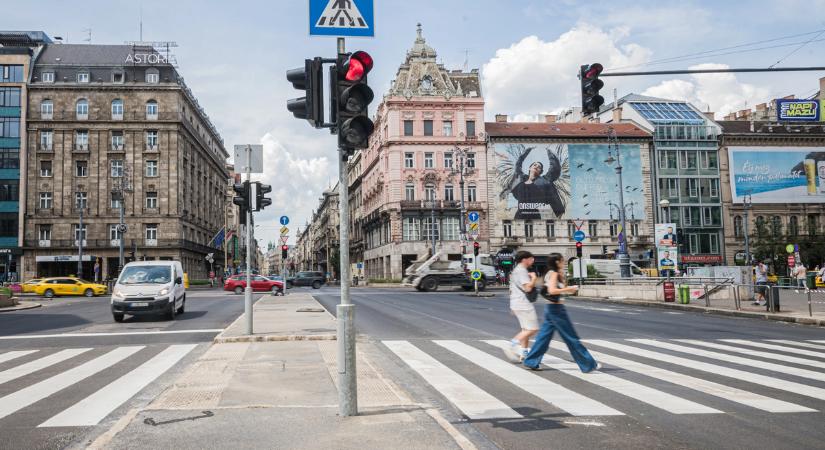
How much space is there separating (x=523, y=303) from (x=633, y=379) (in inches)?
73.2

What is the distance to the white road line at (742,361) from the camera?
28.3ft

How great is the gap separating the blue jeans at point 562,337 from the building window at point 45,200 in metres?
66.0

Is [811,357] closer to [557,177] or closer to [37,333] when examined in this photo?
[37,333]

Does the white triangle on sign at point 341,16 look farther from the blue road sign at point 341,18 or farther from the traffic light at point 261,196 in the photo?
the traffic light at point 261,196

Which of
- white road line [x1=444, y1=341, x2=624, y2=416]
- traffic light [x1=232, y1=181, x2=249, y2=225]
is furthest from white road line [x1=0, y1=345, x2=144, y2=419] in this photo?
white road line [x1=444, y1=341, x2=624, y2=416]

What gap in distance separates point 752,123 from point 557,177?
23.3 meters

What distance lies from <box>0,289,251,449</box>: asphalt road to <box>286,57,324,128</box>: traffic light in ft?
10.9

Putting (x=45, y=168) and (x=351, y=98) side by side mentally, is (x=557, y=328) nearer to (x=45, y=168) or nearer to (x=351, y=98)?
(x=351, y=98)

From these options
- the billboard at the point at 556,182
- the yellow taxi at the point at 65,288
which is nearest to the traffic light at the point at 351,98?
the yellow taxi at the point at 65,288

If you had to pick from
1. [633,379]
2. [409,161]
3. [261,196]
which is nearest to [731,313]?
[633,379]

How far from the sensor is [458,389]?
752cm

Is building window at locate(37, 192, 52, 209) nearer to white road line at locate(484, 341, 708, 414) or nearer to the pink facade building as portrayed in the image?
the pink facade building

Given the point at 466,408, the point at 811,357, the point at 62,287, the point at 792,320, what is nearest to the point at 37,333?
the point at 466,408

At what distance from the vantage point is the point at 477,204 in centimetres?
6288
